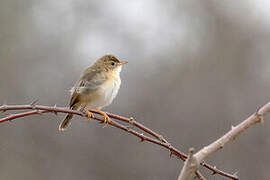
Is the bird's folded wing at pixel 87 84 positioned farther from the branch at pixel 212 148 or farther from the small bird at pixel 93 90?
the branch at pixel 212 148

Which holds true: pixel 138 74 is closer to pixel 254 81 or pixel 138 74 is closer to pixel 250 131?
pixel 254 81

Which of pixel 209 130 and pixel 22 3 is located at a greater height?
pixel 22 3

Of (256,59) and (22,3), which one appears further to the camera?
(22,3)

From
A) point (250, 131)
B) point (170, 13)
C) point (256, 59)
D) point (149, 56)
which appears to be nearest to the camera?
point (250, 131)

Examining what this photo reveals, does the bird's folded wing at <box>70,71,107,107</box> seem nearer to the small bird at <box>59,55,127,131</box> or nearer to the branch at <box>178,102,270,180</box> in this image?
the small bird at <box>59,55,127,131</box>

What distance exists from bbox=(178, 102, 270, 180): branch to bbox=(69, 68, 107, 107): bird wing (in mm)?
3086

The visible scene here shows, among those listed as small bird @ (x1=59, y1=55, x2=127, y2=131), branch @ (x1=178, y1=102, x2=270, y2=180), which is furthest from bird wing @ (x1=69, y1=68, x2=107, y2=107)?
branch @ (x1=178, y1=102, x2=270, y2=180)

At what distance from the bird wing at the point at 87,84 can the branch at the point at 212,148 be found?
3.09m

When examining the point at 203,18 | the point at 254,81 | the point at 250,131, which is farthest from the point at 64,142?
the point at 203,18

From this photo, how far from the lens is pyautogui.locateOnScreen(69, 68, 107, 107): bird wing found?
4.63 m

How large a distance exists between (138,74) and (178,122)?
125 inches

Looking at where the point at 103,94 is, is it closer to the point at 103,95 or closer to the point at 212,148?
the point at 103,95

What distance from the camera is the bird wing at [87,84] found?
4629mm

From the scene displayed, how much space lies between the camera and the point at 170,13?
17891mm
